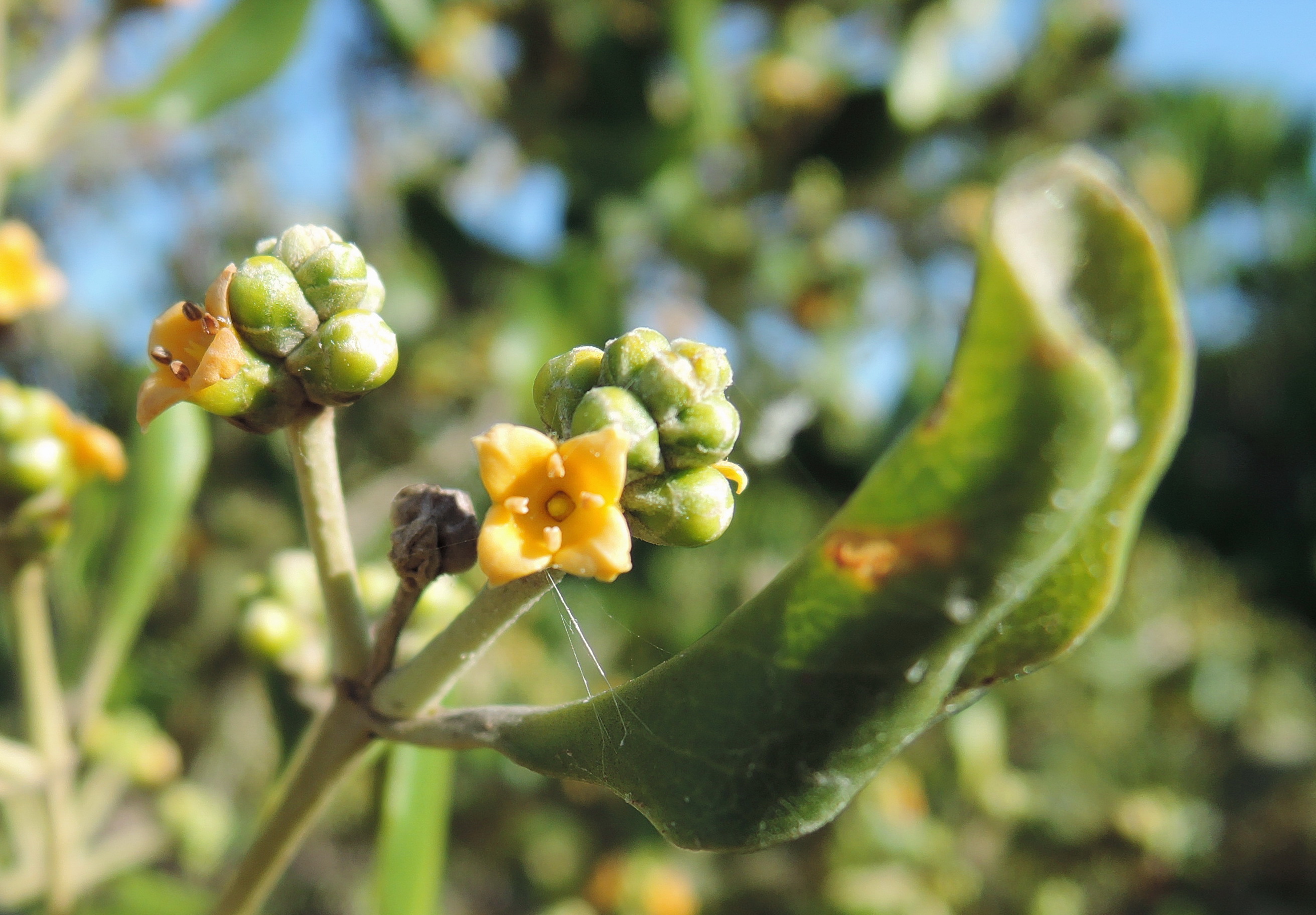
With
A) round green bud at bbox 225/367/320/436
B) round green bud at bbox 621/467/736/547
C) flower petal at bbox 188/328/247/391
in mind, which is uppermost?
flower petal at bbox 188/328/247/391

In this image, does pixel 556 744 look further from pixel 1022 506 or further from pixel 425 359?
pixel 425 359

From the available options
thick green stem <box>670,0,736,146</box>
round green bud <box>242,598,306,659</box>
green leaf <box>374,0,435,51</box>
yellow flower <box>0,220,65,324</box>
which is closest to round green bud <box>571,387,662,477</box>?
round green bud <box>242,598,306,659</box>

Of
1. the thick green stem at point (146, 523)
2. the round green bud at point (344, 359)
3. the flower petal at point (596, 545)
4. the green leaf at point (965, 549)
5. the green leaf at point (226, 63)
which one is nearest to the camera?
the green leaf at point (965, 549)

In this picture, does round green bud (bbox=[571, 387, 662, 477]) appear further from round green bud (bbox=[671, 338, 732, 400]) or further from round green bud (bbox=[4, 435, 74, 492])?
round green bud (bbox=[4, 435, 74, 492])

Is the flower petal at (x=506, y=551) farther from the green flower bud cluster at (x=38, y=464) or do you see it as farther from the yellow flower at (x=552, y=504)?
the green flower bud cluster at (x=38, y=464)

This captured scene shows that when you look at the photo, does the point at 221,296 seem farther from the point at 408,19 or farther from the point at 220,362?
the point at 408,19

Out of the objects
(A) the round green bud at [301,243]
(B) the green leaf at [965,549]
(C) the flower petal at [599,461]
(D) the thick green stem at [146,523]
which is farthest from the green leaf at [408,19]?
(B) the green leaf at [965,549]

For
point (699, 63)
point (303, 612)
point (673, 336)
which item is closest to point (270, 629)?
point (303, 612)
